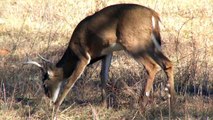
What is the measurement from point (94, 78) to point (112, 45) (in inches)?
59.1

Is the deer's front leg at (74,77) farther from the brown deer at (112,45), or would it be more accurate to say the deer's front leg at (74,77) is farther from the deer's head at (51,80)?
the deer's head at (51,80)

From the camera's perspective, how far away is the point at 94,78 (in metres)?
9.56

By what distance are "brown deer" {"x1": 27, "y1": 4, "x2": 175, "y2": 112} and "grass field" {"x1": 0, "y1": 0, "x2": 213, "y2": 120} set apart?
0.77 ft

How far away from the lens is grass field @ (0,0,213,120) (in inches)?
307

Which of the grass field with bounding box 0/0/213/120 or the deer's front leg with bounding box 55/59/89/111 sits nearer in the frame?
the grass field with bounding box 0/0/213/120

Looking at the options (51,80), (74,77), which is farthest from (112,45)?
(51,80)

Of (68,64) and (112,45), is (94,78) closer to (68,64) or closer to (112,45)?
(68,64)

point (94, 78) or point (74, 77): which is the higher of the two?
point (74, 77)

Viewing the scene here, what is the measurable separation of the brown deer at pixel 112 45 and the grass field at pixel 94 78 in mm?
236

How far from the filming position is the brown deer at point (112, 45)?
805 centimetres

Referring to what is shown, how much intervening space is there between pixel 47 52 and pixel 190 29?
4.14m

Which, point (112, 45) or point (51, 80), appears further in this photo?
point (51, 80)

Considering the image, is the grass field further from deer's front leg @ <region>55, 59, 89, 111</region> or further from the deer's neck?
the deer's neck

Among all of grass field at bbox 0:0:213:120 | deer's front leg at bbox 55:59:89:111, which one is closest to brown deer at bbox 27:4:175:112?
deer's front leg at bbox 55:59:89:111
